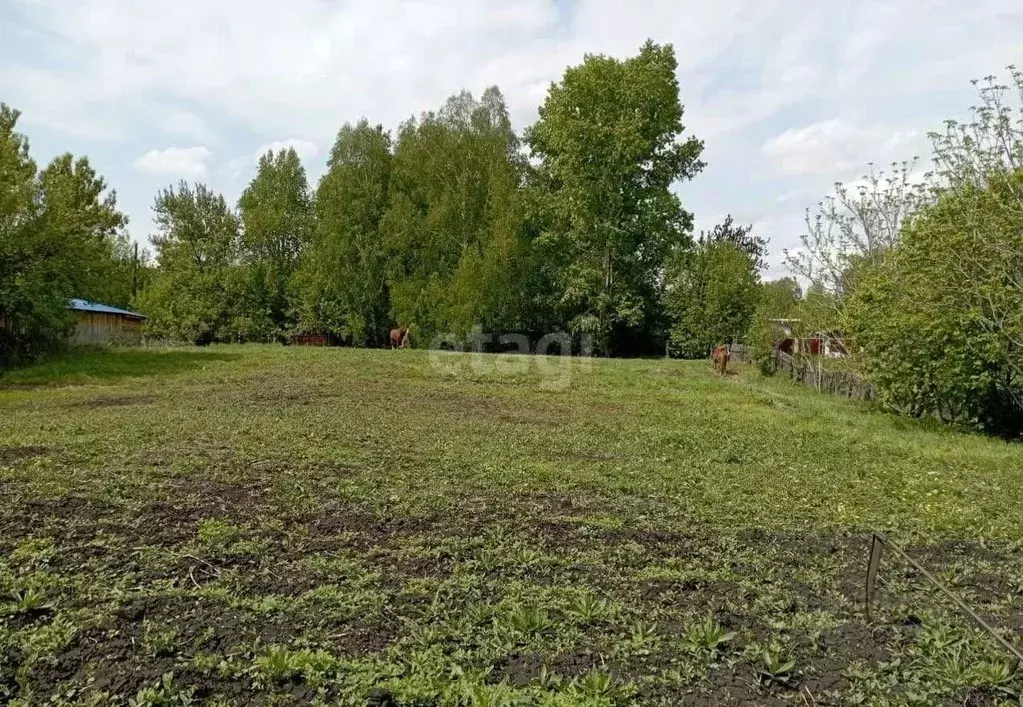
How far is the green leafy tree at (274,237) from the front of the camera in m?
37.0

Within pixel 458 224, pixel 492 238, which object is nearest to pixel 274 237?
pixel 458 224

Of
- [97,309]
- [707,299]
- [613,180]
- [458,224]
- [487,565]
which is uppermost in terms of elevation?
[613,180]

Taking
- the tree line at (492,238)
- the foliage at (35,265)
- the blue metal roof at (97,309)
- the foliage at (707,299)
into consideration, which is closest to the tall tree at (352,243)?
the tree line at (492,238)

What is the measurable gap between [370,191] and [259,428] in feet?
87.1

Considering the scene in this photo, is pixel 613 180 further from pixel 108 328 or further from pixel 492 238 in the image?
pixel 108 328

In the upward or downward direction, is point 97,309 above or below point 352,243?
below

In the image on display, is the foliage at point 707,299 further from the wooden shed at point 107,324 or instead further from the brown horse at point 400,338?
the wooden shed at point 107,324

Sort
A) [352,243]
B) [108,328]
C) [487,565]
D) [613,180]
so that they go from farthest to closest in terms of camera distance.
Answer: [108,328], [352,243], [613,180], [487,565]

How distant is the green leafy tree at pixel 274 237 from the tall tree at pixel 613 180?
14999mm

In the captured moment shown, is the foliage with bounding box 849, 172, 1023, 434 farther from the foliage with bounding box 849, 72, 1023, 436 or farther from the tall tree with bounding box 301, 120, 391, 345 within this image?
the tall tree with bounding box 301, 120, 391, 345

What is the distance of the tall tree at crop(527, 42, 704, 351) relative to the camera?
30875 mm

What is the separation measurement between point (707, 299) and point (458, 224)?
12.4m

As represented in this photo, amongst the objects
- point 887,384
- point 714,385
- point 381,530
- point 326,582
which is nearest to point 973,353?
point 887,384

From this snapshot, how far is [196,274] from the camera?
114 feet
